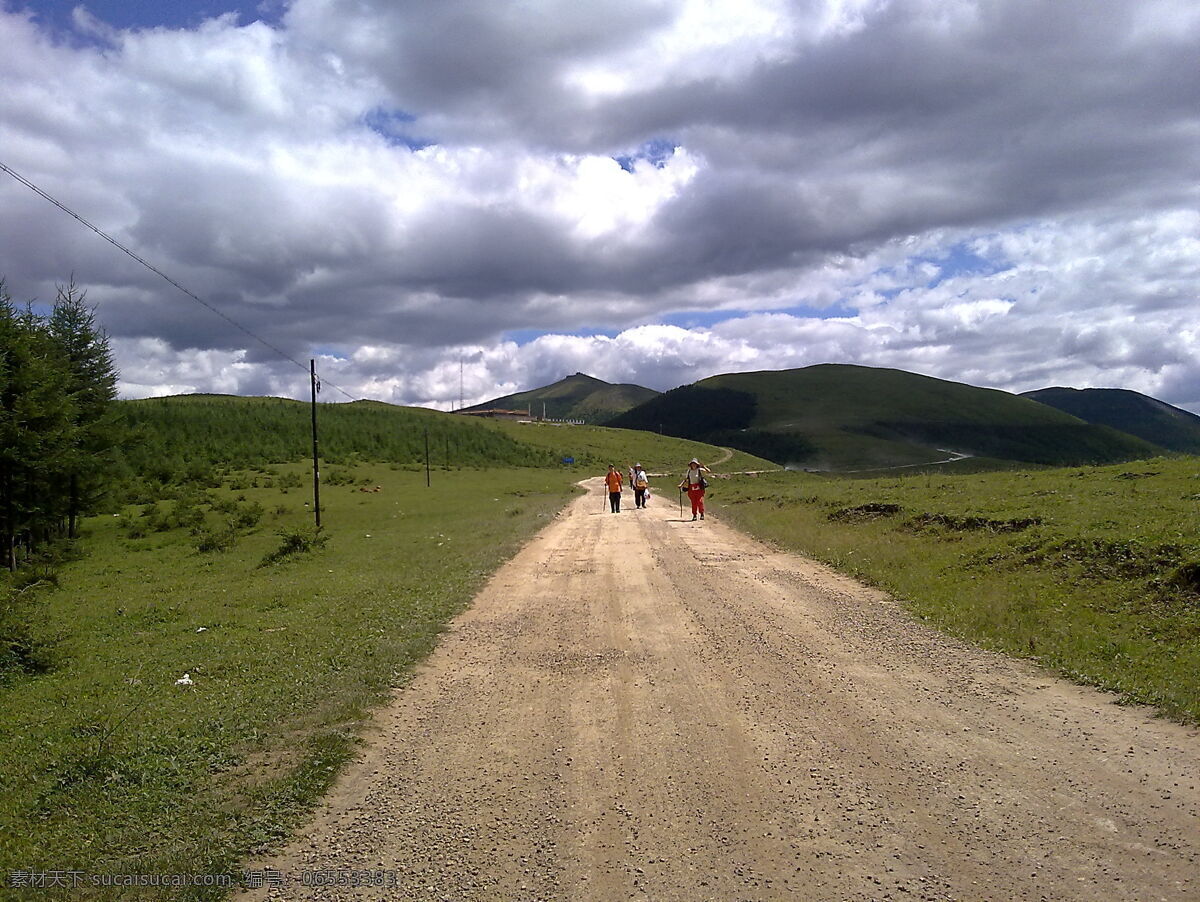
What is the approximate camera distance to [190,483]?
51.9 m

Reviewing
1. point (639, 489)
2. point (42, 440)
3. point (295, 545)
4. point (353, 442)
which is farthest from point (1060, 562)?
point (353, 442)

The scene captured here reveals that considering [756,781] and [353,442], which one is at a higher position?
[353,442]

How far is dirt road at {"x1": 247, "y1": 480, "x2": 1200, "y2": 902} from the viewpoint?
4477 millimetres

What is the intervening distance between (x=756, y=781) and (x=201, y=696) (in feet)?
20.2

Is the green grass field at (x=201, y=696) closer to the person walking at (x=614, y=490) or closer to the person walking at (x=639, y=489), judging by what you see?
the person walking at (x=614, y=490)

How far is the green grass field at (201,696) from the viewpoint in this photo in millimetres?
5262

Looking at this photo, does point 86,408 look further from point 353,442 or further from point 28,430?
point 353,442

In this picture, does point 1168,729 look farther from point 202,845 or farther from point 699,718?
point 202,845

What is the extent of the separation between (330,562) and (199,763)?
16.4 metres

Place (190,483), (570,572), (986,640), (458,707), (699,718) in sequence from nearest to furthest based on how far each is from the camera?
(699,718) → (458,707) → (986,640) → (570,572) → (190,483)

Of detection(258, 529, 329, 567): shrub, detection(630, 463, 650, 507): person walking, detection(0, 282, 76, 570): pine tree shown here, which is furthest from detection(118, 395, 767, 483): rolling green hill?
detection(630, 463, 650, 507): person walking

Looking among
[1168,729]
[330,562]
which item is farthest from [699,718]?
[330,562]

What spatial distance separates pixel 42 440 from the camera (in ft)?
84.1

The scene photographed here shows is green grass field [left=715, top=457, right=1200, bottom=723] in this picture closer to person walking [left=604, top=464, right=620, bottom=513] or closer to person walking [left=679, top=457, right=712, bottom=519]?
person walking [left=679, top=457, right=712, bottom=519]
